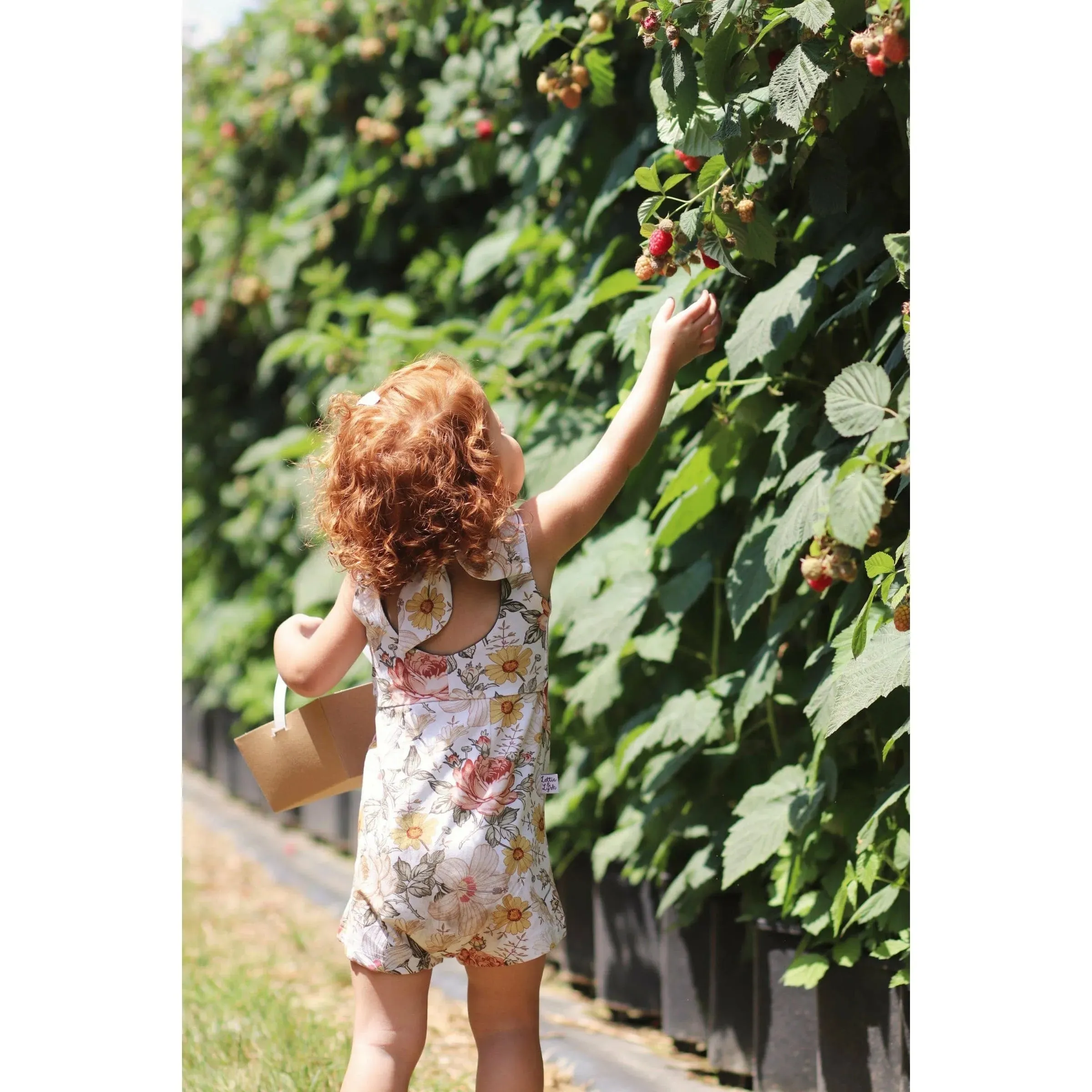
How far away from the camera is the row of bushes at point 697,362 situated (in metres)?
1.67

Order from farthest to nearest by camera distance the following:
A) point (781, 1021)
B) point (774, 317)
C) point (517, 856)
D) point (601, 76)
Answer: point (601, 76) → point (781, 1021) → point (774, 317) → point (517, 856)

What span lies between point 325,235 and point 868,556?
9.87 ft

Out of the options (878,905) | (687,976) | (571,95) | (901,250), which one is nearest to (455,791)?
(878,905)

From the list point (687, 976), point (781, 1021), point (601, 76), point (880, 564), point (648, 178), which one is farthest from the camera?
point (687, 976)

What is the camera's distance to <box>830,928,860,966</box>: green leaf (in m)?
1.96

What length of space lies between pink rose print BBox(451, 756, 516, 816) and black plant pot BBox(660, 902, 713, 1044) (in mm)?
982

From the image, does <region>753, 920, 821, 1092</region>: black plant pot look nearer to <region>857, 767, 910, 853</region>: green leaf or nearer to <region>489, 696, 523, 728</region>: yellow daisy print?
<region>857, 767, 910, 853</region>: green leaf

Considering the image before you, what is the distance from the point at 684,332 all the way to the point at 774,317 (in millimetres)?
183

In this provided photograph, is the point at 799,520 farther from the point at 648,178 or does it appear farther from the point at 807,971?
the point at 807,971

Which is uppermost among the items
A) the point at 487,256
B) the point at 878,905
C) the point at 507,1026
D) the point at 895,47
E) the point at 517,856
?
the point at 487,256

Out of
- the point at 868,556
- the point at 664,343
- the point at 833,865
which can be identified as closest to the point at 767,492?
the point at 868,556

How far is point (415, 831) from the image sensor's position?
163cm

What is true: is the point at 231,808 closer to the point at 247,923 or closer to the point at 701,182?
the point at 247,923

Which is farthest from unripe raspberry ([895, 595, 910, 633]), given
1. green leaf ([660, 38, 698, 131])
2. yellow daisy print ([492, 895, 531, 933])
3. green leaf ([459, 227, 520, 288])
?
green leaf ([459, 227, 520, 288])
